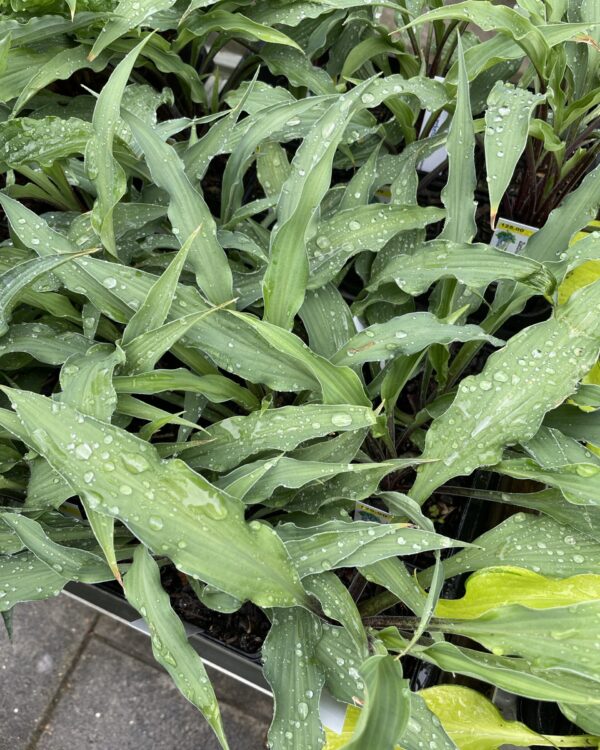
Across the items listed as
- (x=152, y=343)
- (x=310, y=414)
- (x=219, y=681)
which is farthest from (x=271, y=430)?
(x=219, y=681)

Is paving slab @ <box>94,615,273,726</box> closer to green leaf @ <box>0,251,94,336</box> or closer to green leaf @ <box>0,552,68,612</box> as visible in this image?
green leaf @ <box>0,552,68,612</box>

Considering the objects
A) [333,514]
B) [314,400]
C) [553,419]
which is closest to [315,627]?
[333,514]

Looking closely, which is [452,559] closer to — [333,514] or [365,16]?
[333,514]

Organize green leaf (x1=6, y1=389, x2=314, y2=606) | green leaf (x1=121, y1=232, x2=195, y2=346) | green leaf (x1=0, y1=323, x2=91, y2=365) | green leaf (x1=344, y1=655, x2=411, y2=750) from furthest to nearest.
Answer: green leaf (x1=0, y1=323, x2=91, y2=365), green leaf (x1=121, y1=232, x2=195, y2=346), green leaf (x1=6, y1=389, x2=314, y2=606), green leaf (x1=344, y1=655, x2=411, y2=750)

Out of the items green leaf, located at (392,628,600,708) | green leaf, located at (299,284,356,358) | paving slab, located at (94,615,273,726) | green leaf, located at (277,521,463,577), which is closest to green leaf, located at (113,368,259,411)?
green leaf, located at (299,284,356,358)

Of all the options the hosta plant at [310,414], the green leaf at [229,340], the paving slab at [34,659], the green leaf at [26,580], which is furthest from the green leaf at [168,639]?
the paving slab at [34,659]

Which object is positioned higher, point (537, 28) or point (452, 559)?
point (537, 28)
